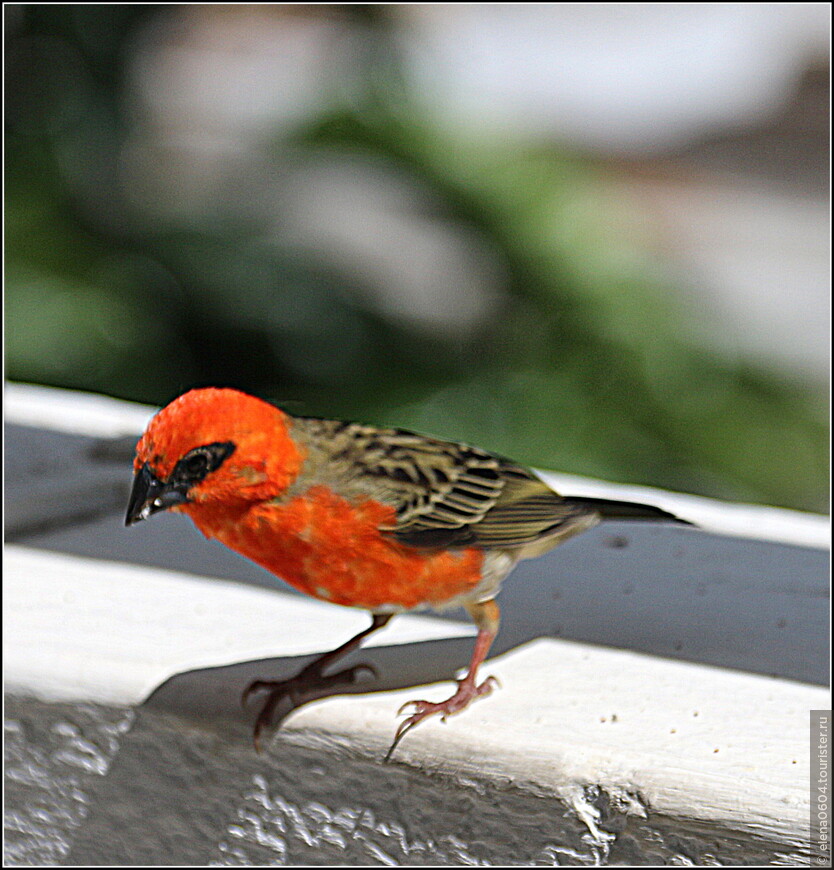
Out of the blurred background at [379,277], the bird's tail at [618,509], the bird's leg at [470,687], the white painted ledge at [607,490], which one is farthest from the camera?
the blurred background at [379,277]

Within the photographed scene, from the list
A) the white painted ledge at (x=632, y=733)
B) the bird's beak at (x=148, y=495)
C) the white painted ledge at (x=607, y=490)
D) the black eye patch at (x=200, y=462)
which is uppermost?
the black eye patch at (x=200, y=462)

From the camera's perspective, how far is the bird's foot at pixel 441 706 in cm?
115

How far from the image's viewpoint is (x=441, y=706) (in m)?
1.16

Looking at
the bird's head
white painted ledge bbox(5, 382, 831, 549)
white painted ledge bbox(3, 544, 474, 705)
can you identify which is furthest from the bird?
white painted ledge bbox(5, 382, 831, 549)

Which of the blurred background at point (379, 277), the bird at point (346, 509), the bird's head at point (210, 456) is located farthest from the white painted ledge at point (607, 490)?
the blurred background at point (379, 277)

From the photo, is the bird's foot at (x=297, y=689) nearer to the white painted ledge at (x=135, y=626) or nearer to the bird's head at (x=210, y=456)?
the white painted ledge at (x=135, y=626)

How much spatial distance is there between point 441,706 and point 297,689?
0.49 ft

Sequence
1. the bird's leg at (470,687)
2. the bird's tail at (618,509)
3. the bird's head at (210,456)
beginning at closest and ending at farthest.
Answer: the bird's head at (210,456), the bird's leg at (470,687), the bird's tail at (618,509)

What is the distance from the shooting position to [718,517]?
1701mm

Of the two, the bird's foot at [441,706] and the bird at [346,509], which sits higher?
the bird at [346,509]

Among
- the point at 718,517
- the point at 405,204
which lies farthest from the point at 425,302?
the point at 718,517

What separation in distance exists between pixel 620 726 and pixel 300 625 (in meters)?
0.41

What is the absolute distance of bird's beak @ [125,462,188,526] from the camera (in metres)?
1.05

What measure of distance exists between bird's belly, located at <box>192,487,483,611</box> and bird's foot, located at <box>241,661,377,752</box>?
11 centimetres
